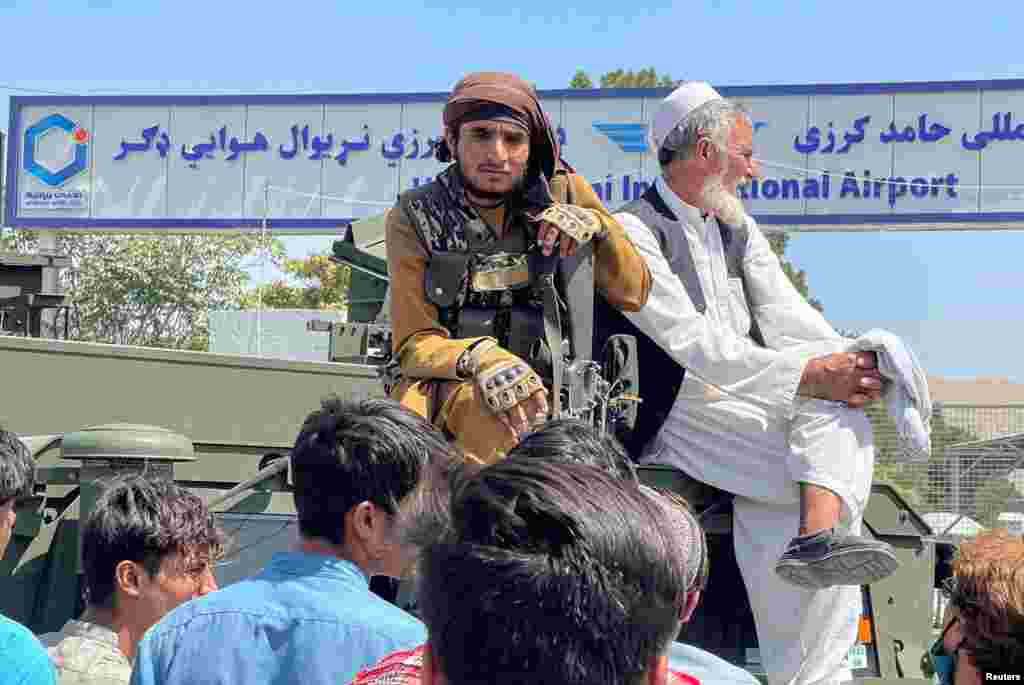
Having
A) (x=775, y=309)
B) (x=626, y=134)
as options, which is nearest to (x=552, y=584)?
(x=775, y=309)

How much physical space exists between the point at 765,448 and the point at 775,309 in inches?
22.8

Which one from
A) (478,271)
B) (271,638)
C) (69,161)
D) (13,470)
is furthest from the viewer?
(69,161)

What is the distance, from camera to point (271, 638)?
102 inches

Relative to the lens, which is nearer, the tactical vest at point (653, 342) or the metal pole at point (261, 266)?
the tactical vest at point (653, 342)

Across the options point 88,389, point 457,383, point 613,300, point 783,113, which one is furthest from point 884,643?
point 783,113

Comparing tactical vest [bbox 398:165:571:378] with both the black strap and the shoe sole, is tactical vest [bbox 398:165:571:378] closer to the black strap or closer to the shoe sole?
the black strap

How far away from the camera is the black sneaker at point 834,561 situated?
4262 mm

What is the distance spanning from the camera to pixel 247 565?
16.9ft

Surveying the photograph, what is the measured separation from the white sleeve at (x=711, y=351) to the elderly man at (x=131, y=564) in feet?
5.50

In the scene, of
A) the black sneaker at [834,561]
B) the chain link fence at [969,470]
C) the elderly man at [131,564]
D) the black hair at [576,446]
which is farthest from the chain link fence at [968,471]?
the black hair at [576,446]

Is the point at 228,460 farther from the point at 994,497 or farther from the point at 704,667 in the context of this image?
the point at 994,497

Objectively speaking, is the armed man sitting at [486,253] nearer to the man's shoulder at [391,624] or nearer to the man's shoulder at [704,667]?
the man's shoulder at [391,624]

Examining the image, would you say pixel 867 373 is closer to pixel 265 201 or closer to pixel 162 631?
pixel 162 631

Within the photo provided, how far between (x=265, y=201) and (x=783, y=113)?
727 centimetres
